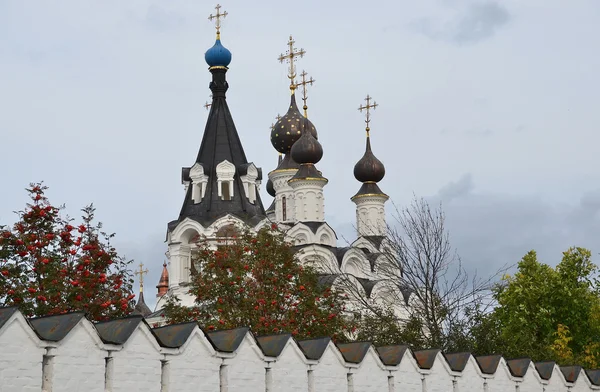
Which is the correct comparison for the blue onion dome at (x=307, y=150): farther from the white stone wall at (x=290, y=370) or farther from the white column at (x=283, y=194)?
the white stone wall at (x=290, y=370)

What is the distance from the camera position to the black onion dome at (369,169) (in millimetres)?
64969

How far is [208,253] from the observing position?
97.7 ft

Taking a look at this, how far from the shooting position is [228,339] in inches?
590

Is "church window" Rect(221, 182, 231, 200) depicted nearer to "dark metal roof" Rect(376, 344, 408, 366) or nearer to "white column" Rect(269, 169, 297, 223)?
"white column" Rect(269, 169, 297, 223)

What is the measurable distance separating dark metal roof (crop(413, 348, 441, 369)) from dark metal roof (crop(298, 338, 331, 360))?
8.77 feet

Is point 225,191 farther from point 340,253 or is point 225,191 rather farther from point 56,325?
point 56,325

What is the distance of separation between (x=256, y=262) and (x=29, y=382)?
1681 cm

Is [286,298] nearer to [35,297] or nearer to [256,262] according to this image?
[256,262]

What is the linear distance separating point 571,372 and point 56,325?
13235 mm

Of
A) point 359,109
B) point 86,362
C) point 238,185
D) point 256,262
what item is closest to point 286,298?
point 256,262

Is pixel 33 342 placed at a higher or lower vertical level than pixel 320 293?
lower

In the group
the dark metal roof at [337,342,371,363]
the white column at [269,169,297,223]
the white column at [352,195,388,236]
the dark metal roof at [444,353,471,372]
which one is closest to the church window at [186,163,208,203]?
the white column at [269,169,297,223]

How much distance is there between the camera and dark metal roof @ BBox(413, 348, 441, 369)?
18.3m

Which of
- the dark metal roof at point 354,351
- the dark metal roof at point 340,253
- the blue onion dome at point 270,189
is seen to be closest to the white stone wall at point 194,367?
the dark metal roof at point 354,351
